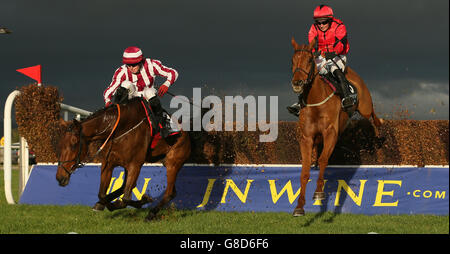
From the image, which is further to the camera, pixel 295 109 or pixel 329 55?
pixel 295 109

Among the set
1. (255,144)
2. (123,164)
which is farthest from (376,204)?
(123,164)

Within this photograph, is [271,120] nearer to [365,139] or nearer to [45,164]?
[365,139]

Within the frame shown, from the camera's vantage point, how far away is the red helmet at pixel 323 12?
848 cm

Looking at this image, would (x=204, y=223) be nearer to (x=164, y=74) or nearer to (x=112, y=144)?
(x=112, y=144)

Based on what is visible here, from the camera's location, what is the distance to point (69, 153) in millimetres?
Result: 7406

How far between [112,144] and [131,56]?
5.08 feet

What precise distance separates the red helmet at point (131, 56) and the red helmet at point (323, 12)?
9.84ft

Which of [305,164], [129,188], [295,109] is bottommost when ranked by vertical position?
[129,188]

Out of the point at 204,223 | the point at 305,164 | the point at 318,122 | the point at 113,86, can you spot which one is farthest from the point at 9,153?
the point at 318,122

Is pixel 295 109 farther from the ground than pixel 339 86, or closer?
closer

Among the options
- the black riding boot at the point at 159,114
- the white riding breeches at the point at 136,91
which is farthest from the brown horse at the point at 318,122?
the white riding breeches at the point at 136,91

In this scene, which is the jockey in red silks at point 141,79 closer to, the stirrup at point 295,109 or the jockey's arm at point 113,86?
the jockey's arm at point 113,86

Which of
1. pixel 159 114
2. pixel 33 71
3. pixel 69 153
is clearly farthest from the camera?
pixel 33 71

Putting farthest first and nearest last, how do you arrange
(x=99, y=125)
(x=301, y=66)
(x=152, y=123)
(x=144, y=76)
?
(x=144, y=76) → (x=152, y=123) → (x=99, y=125) → (x=301, y=66)
